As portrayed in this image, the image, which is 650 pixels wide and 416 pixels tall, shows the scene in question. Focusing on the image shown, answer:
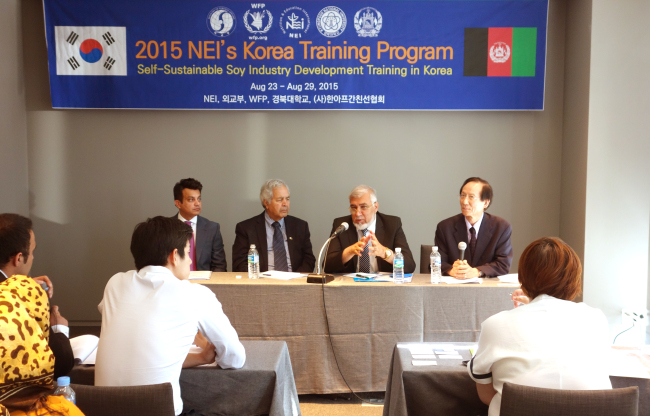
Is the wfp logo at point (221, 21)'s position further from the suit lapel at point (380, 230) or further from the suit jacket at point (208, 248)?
the suit lapel at point (380, 230)

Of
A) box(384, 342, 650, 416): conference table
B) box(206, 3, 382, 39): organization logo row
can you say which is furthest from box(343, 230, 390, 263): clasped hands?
box(206, 3, 382, 39): organization logo row

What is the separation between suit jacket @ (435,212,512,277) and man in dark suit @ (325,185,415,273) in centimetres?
26

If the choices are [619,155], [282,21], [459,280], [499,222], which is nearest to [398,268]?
[459,280]

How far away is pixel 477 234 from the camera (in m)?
3.61

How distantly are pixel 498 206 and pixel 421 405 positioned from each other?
3104 millimetres

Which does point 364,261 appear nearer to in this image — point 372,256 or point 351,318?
point 372,256

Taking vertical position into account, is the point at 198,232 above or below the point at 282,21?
below

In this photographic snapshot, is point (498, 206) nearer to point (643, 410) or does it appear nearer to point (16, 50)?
point (643, 410)

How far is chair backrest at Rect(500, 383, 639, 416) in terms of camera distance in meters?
1.47

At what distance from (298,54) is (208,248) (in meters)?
1.83

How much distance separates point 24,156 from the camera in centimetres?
479

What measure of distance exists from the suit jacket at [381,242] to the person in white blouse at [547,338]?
1.93 metres

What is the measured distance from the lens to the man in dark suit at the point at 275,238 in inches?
157

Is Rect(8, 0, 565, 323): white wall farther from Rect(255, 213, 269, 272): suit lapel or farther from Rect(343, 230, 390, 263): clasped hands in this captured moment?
Rect(343, 230, 390, 263): clasped hands
